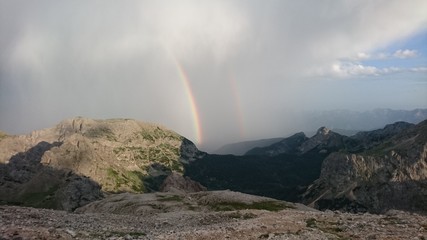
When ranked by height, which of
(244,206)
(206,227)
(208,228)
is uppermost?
(208,228)

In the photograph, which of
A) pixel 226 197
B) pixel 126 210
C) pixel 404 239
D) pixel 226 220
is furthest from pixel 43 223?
pixel 226 197

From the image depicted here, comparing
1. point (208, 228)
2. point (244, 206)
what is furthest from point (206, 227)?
point (244, 206)

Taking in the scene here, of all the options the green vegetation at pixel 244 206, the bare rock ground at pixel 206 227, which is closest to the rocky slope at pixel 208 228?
the bare rock ground at pixel 206 227

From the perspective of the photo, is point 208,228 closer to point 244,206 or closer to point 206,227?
point 206,227

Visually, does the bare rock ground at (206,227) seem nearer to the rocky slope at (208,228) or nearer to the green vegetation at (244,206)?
the rocky slope at (208,228)

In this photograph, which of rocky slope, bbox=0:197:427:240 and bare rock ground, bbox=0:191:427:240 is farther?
bare rock ground, bbox=0:191:427:240

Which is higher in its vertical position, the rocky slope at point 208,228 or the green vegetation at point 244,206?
the rocky slope at point 208,228

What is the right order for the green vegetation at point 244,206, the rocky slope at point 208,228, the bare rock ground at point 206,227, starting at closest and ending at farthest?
1. the rocky slope at point 208,228
2. the bare rock ground at point 206,227
3. the green vegetation at point 244,206

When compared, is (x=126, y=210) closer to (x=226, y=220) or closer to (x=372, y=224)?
(x=226, y=220)

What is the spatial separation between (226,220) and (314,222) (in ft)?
38.5

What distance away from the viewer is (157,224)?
1996 inches

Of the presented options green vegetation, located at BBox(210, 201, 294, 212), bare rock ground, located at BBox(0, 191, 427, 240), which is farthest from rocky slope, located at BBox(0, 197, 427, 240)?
green vegetation, located at BBox(210, 201, 294, 212)

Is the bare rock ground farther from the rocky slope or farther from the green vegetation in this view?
the green vegetation

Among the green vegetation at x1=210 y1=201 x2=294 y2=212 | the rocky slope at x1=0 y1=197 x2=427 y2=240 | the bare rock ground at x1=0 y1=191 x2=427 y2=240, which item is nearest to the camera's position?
the rocky slope at x1=0 y1=197 x2=427 y2=240
